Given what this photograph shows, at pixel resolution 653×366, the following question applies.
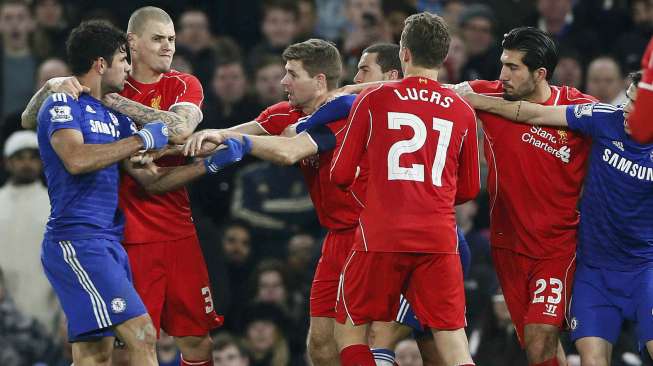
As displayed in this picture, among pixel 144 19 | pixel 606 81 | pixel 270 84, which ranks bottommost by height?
pixel 270 84

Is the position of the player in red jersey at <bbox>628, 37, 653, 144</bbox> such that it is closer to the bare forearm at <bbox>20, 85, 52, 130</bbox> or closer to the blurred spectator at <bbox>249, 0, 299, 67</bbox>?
the bare forearm at <bbox>20, 85, 52, 130</bbox>

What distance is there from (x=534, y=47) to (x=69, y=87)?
3157 millimetres

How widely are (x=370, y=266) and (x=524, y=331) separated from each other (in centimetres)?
166

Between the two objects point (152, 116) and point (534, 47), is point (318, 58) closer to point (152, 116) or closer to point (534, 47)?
point (152, 116)

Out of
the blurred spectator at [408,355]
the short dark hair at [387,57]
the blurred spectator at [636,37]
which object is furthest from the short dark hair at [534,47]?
the blurred spectator at [636,37]

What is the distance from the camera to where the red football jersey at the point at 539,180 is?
9.81 metres

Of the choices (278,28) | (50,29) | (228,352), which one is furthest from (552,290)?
(50,29)

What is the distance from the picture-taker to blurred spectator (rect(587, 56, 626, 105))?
541 inches

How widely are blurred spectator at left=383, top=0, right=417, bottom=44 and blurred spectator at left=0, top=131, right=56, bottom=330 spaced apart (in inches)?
148

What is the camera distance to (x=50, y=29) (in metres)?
16.1

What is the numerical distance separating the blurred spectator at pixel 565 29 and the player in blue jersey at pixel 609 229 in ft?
18.1

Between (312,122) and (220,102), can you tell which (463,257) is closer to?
(312,122)

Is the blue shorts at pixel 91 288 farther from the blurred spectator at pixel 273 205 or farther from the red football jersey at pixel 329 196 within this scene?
the blurred spectator at pixel 273 205

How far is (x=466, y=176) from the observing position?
901 cm
